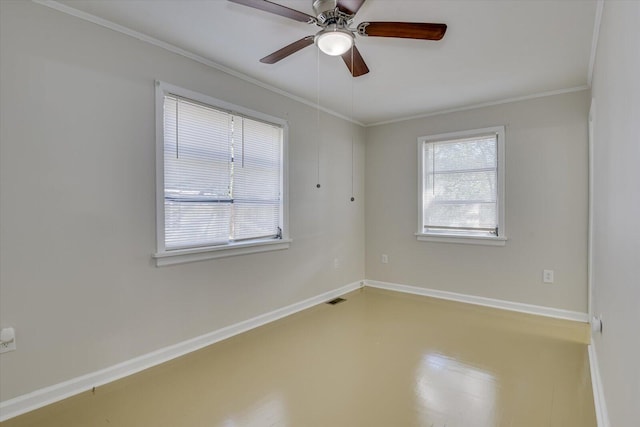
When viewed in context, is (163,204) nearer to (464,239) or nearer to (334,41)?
(334,41)

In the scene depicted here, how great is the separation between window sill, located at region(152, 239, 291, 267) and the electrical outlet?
86 centimetres

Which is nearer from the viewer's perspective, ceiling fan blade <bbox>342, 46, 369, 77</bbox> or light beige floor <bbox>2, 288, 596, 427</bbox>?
light beige floor <bbox>2, 288, 596, 427</bbox>

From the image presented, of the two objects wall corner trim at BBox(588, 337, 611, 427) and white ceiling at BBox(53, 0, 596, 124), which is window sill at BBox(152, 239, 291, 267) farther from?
wall corner trim at BBox(588, 337, 611, 427)

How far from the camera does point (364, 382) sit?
2203 millimetres

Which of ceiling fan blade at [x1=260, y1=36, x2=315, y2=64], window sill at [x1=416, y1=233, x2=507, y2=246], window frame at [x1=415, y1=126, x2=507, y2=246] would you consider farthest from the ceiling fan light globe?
window sill at [x1=416, y1=233, x2=507, y2=246]

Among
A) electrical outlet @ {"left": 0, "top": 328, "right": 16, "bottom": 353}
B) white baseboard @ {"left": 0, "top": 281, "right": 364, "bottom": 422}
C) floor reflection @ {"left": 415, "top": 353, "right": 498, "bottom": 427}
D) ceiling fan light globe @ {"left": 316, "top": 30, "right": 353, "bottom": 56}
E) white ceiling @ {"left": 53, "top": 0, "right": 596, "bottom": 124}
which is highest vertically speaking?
white ceiling @ {"left": 53, "top": 0, "right": 596, "bottom": 124}

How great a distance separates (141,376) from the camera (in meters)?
2.27

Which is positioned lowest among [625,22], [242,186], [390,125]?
[242,186]

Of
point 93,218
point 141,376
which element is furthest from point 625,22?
point 141,376

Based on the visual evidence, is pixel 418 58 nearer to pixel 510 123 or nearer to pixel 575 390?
pixel 510 123

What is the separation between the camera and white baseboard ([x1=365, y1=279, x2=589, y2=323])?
341cm

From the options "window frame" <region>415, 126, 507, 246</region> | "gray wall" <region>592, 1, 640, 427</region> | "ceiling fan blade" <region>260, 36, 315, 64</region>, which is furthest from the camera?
"window frame" <region>415, 126, 507, 246</region>

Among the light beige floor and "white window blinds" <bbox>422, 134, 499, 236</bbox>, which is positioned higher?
"white window blinds" <bbox>422, 134, 499, 236</bbox>

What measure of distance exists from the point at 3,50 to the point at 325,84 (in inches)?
94.6
